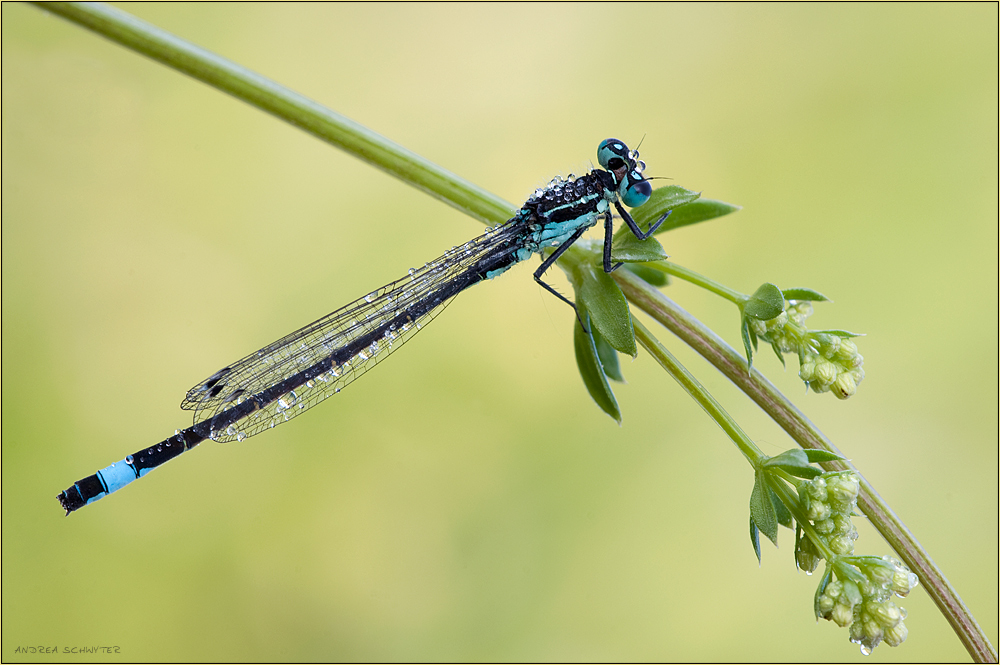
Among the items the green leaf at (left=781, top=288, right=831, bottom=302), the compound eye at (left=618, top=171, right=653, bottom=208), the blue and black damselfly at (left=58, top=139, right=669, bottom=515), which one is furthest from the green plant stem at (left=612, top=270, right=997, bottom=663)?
the blue and black damselfly at (left=58, top=139, right=669, bottom=515)

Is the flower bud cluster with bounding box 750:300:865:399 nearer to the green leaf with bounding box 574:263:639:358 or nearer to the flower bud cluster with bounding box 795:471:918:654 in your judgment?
the flower bud cluster with bounding box 795:471:918:654

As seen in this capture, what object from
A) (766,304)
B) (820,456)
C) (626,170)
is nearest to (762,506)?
(820,456)

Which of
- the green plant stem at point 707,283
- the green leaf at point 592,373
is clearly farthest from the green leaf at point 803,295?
the green leaf at point 592,373

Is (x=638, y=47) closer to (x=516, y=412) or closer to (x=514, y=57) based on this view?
(x=514, y=57)

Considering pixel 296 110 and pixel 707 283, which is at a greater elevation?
pixel 296 110

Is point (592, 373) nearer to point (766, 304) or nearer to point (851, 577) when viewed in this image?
point (766, 304)

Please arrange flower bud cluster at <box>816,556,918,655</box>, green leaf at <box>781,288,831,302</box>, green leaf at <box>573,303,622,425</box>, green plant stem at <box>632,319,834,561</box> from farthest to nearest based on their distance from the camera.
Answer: green leaf at <box>573,303,622,425</box>, green leaf at <box>781,288,831,302</box>, green plant stem at <box>632,319,834,561</box>, flower bud cluster at <box>816,556,918,655</box>

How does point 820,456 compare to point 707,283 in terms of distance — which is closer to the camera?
point 820,456
